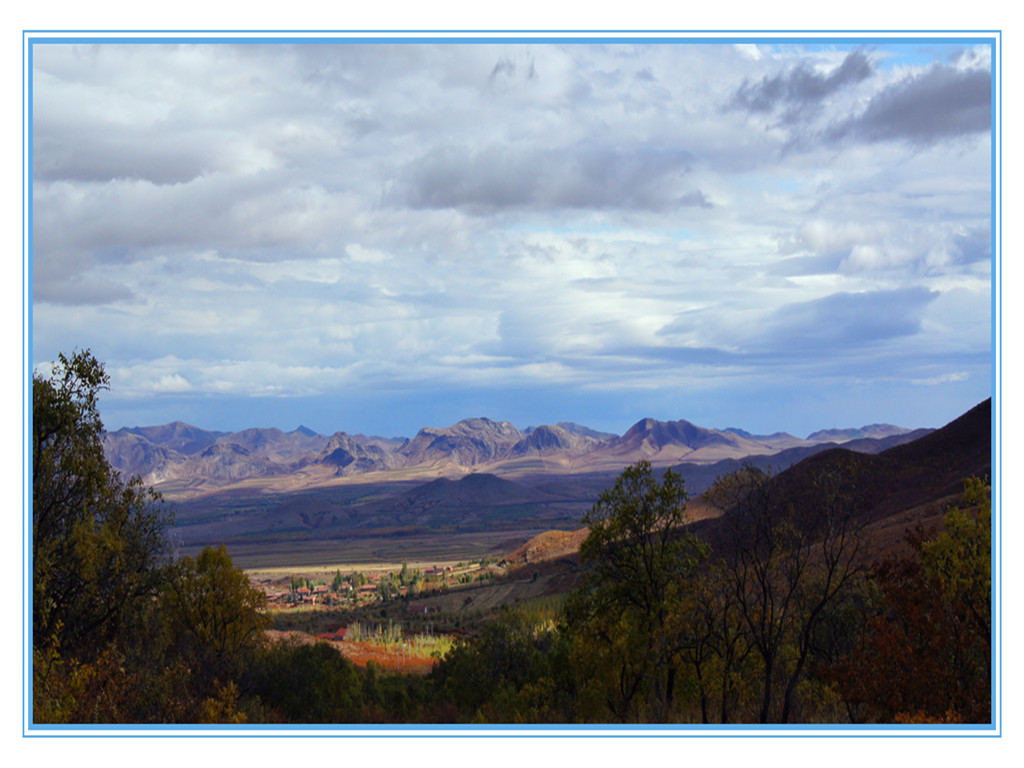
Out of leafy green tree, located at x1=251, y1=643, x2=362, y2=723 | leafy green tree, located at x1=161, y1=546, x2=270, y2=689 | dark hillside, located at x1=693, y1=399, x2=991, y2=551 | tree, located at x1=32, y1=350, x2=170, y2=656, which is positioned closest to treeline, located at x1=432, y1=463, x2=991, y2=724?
leafy green tree, located at x1=251, y1=643, x2=362, y2=723

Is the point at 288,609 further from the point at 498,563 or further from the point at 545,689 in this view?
the point at 545,689

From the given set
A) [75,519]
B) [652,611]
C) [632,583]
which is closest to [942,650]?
[652,611]

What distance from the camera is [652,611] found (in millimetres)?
19203

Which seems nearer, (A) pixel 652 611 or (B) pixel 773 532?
(B) pixel 773 532

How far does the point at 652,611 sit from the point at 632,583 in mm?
805

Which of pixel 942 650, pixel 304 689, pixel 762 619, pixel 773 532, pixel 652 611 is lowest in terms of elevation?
pixel 304 689

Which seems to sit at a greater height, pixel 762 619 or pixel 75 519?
pixel 75 519

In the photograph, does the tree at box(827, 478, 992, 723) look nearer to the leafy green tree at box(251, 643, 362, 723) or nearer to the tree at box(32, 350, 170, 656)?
the tree at box(32, 350, 170, 656)

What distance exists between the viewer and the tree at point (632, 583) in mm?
18750

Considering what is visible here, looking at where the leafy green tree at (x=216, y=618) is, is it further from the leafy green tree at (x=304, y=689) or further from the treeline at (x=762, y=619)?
the treeline at (x=762, y=619)

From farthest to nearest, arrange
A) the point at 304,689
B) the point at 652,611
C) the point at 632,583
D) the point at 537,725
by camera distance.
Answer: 1. the point at 304,689
2. the point at 632,583
3. the point at 652,611
4. the point at 537,725

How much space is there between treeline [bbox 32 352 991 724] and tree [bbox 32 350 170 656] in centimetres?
4

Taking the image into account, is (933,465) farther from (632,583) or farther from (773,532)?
(773,532)

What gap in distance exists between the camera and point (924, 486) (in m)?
80.1
